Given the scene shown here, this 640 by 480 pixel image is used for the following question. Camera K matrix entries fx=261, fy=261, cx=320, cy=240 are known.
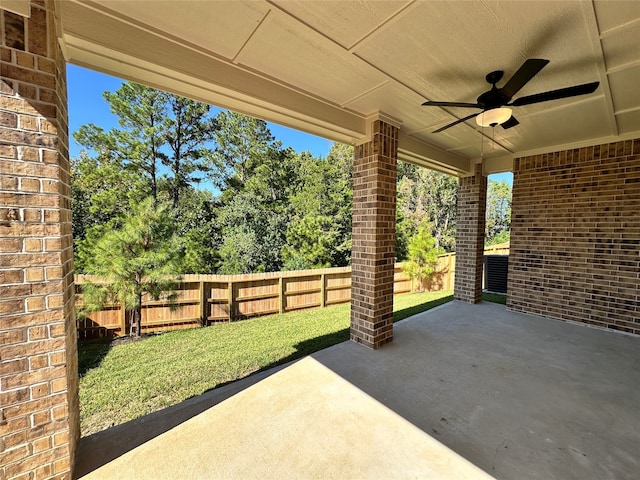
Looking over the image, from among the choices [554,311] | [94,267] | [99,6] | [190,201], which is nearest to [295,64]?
[99,6]

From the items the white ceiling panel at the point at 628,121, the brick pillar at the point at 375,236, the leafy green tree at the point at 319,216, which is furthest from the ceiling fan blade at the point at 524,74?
the leafy green tree at the point at 319,216

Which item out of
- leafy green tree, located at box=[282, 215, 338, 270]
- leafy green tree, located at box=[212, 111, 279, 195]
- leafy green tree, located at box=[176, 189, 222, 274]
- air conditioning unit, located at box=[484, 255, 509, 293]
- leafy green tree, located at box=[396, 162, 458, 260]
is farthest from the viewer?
leafy green tree, located at box=[396, 162, 458, 260]

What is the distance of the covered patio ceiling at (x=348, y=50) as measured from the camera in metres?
1.66

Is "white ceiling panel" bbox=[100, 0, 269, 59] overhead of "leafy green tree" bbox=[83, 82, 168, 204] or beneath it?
beneath

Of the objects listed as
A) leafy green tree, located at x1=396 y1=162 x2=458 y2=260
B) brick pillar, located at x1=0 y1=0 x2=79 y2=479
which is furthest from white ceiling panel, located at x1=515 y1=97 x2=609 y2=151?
leafy green tree, located at x1=396 y1=162 x2=458 y2=260

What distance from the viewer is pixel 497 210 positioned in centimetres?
1964

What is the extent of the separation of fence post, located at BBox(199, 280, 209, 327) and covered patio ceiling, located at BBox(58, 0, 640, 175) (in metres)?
4.11

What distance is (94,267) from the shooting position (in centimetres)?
450

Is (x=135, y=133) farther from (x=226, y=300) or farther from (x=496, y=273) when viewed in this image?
(x=496, y=273)

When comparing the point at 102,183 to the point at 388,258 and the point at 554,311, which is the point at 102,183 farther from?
the point at 554,311

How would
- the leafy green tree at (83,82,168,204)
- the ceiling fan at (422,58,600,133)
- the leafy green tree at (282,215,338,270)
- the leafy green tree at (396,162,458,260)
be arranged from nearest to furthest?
the ceiling fan at (422,58,600,133) < the leafy green tree at (282,215,338,270) < the leafy green tree at (83,82,168,204) < the leafy green tree at (396,162,458,260)

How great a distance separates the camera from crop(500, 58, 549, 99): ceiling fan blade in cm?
177

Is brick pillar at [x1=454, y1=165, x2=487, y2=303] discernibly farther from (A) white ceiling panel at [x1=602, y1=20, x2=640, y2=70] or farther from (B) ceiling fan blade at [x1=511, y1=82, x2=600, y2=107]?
(B) ceiling fan blade at [x1=511, y1=82, x2=600, y2=107]

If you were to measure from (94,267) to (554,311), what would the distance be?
7922mm
